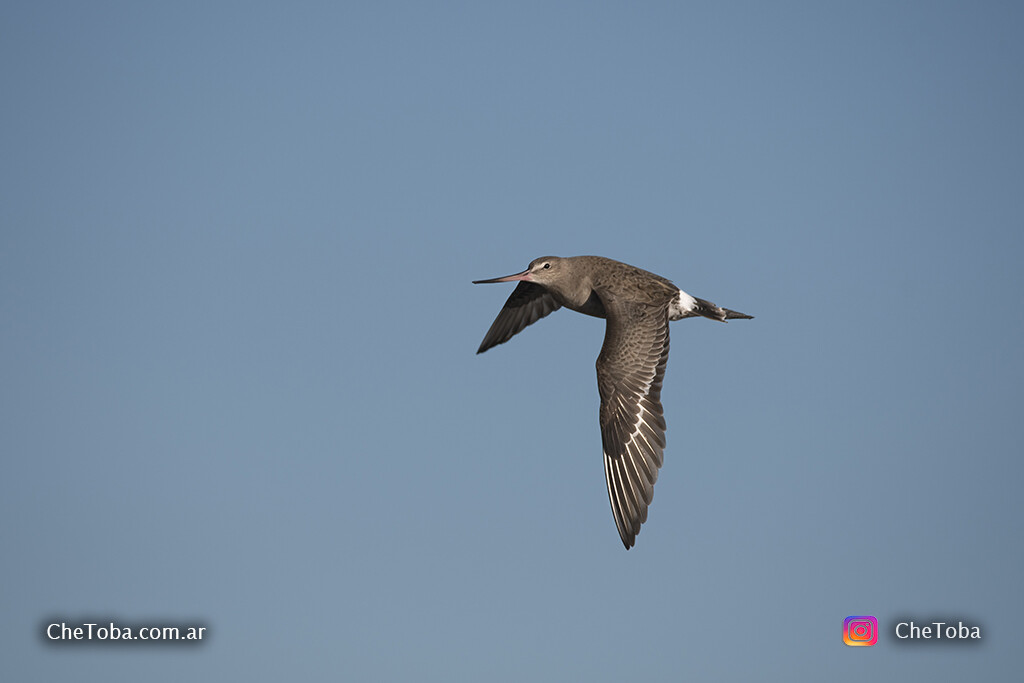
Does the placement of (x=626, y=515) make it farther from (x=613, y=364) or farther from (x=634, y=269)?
(x=634, y=269)

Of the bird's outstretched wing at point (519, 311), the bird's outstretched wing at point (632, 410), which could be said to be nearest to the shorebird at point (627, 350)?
the bird's outstretched wing at point (632, 410)

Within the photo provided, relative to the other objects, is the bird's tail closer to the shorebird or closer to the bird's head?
the shorebird

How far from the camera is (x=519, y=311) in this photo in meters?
16.0

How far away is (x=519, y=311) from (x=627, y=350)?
11.0 feet

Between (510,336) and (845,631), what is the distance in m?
6.63

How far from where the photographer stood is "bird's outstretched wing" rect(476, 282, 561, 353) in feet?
51.9

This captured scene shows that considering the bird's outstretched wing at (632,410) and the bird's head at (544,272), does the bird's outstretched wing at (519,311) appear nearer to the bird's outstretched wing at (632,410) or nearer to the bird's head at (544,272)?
the bird's head at (544,272)

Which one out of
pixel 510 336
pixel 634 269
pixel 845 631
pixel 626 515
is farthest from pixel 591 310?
pixel 845 631

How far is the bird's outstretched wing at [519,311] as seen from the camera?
51.9 ft

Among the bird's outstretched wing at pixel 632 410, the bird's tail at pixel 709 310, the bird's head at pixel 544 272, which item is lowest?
the bird's outstretched wing at pixel 632 410

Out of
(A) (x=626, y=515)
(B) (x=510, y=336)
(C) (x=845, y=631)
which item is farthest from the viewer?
(B) (x=510, y=336)

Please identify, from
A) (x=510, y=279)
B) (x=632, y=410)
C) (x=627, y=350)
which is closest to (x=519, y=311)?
(x=510, y=279)

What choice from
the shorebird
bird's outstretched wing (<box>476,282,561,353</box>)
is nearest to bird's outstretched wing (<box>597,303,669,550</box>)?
the shorebird

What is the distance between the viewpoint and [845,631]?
1507 cm
